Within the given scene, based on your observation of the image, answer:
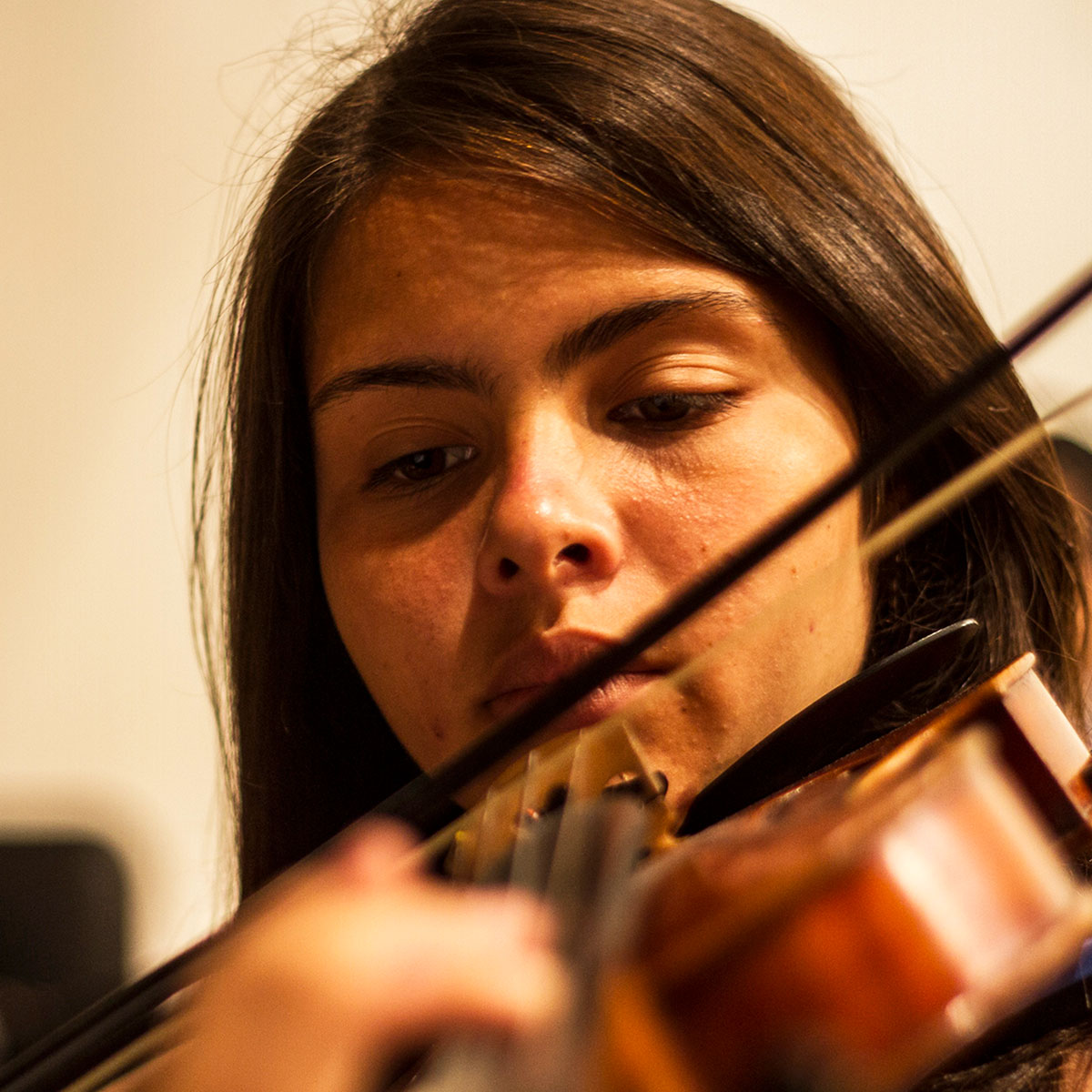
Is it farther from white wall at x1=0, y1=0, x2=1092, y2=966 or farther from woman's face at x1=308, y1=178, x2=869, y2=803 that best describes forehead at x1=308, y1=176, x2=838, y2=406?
white wall at x1=0, y1=0, x2=1092, y2=966

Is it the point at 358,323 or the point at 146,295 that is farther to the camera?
the point at 146,295

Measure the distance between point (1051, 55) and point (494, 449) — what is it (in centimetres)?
69

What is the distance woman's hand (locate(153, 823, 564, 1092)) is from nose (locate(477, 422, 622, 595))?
17 centimetres

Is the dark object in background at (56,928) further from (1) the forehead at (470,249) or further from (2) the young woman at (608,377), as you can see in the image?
(1) the forehead at (470,249)

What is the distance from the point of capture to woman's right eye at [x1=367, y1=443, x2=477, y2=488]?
43 centimetres

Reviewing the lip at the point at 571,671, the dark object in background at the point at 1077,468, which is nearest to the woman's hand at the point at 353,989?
the lip at the point at 571,671

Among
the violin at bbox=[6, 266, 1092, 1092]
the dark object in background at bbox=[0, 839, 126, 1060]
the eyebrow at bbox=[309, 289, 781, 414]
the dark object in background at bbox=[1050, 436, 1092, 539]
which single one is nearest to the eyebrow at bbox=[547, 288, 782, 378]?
the eyebrow at bbox=[309, 289, 781, 414]

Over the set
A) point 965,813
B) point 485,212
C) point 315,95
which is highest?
point 315,95

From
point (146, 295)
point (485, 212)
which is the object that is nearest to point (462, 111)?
point (485, 212)

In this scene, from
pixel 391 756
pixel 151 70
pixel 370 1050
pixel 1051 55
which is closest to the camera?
pixel 370 1050

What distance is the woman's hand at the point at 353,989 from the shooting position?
0.61 ft

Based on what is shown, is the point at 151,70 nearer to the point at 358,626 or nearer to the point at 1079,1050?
the point at 358,626

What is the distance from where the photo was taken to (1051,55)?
88 centimetres

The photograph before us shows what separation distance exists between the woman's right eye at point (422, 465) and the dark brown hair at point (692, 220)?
0.08 metres
